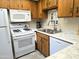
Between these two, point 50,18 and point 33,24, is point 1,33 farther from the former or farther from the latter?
point 50,18

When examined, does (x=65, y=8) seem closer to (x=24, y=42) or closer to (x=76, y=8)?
(x=76, y=8)

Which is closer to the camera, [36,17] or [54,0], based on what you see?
[54,0]

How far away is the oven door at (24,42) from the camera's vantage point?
101 inches

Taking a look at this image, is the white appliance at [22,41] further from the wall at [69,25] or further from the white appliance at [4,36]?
the wall at [69,25]

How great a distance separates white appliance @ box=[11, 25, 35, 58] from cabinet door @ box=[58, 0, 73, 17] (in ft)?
4.52

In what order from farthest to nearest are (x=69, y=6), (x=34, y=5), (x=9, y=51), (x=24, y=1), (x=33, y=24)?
(x=33, y=24)
(x=34, y=5)
(x=24, y=1)
(x=9, y=51)
(x=69, y=6)

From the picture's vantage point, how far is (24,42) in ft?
9.00

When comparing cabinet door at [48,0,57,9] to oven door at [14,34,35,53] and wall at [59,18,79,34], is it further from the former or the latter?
oven door at [14,34,35,53]

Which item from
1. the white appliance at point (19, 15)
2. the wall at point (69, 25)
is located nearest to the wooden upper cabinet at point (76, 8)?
the wall at point (69, 25)

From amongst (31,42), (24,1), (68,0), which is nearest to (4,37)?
(31,42)

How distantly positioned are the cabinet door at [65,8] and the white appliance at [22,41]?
138cm

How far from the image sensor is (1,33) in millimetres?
2170

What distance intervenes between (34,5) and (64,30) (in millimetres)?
1586

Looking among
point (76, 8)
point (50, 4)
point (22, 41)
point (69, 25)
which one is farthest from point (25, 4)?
point (76, 8)
